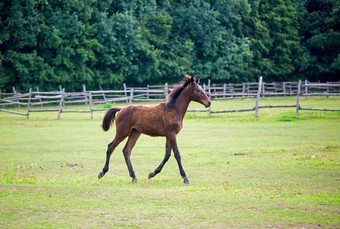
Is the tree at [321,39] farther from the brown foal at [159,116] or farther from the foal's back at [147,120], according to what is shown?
the foal's back at [147,120]

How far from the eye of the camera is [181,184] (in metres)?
9.30

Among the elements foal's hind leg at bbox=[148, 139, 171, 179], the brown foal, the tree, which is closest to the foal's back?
the brown foal

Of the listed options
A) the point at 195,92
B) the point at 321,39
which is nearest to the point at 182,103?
the point at 195,92

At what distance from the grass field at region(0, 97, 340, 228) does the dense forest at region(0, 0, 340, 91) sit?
85.6 feet

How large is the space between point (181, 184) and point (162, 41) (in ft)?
150

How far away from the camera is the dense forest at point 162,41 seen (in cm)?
4316

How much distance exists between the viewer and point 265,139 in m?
17.7

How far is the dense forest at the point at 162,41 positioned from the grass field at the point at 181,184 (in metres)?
26.1

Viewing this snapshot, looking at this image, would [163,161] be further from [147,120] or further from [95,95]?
[95,95]

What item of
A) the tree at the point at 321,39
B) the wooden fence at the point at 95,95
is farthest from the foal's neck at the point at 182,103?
the tree at the point at 321,39

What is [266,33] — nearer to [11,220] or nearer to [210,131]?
[210,131]

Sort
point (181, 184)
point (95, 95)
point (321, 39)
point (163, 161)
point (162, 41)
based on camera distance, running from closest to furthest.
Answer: point (181, 184)
point (163, 161)
point (95, 95)
point (162, 41)
point (321, 39)

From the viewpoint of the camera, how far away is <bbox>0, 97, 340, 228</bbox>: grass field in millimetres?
6586

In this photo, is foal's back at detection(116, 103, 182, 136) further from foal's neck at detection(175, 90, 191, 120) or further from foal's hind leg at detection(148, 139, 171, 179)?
foal's hind leg at detection(148, 139, 171, 179)
